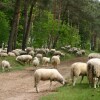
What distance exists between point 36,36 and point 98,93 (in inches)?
1526

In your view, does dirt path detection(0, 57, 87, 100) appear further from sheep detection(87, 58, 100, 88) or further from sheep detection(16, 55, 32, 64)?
sheep detection(16, 55, 32, 64)

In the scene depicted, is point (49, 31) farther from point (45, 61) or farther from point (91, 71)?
point (91, 71)

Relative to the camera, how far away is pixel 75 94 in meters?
15.5

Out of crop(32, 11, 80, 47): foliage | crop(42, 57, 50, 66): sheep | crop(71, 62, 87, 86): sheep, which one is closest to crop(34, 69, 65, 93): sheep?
crop(71, 62, 87, 86): sheep

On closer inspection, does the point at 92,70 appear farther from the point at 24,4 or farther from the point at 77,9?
the point at 77,9

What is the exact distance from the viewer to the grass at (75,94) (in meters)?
14.8

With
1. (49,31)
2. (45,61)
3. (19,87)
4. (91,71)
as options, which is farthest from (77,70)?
(49,31)

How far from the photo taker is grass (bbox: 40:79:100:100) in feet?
48.5

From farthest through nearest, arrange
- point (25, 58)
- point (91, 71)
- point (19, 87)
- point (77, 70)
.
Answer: point (25, 58) → point (19, 87) → point (77, 70) → point (91, 71)

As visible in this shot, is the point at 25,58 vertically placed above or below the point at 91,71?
above

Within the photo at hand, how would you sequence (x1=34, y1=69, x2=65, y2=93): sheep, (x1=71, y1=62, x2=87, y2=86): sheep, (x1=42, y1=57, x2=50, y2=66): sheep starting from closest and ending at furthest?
(x1=34, y1=69, x2=65, y2=93): sheep < (x1=71, y1=62, x2=87, y2=86): sheep < (x1=42, y1=57, x2=50, y2=66): sheep

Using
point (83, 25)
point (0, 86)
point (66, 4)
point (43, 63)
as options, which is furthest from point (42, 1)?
point (83, 25)

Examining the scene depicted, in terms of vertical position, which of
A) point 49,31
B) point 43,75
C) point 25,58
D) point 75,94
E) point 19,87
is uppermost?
point 49,31

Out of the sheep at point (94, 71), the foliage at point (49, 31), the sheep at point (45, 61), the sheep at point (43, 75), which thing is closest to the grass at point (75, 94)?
the sheep at point (94, 71)
